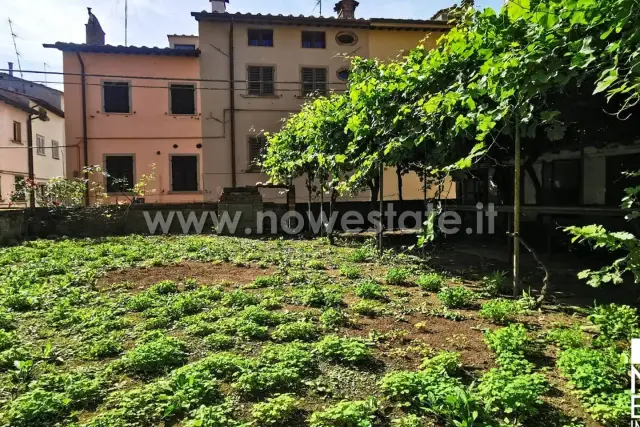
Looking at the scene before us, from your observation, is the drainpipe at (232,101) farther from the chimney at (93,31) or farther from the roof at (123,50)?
the chimney at (93,31)

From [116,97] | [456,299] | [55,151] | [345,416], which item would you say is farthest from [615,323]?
[55,151]

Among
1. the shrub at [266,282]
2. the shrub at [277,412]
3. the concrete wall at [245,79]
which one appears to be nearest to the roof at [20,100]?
the concrete wall at [245,79]

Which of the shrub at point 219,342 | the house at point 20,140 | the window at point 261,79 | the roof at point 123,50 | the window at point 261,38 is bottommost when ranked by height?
the shrub at point 219,342

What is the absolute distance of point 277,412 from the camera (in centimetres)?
255

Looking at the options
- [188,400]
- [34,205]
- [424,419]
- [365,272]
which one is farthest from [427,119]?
[34,205]

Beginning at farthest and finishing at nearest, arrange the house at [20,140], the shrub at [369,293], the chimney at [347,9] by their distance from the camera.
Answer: the house at [20,140], the chimney at [347,9], the shrub at [369,293]

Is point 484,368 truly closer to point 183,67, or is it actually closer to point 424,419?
point 424,419

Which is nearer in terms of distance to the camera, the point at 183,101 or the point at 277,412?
the point at 277,412

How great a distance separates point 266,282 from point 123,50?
16.0 metres

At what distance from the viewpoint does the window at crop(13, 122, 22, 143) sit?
21.1 metres

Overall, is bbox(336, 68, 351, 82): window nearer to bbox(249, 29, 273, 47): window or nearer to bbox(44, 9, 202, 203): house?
bbox(249, 29, 273, 47): window

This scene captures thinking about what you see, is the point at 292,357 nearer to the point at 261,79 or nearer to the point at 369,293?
the point at 369,293

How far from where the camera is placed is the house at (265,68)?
691 inches

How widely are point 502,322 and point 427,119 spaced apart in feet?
9.24
